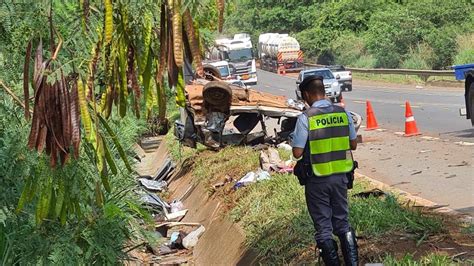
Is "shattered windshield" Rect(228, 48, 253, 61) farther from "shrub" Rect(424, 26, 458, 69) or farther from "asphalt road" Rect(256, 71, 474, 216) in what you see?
"asphalt road" Rect(256, 71, 474, 216)

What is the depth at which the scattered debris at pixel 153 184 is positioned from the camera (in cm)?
1901

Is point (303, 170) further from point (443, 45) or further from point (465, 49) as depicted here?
point (443, 45)

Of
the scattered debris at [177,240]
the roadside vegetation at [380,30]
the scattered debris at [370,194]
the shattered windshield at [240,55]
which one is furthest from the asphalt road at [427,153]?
the shattered windshield at [240,55]

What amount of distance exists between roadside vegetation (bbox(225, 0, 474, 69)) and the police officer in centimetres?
3154

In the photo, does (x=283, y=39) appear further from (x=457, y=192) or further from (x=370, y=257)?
(x=370, y=257)

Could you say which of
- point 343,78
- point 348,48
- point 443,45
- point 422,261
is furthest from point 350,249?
point 348,48

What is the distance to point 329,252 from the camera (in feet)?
22.4

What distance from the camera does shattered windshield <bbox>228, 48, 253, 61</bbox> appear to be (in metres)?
55.7

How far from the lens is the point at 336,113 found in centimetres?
700

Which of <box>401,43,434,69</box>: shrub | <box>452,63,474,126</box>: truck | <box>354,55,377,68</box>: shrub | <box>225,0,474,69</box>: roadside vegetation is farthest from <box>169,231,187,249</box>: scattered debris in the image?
<box>354,55,377,68</box>: shrub

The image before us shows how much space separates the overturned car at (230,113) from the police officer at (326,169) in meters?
9.43

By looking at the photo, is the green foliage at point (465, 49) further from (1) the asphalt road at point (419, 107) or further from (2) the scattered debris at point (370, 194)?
(2) the scattered debris at point (370, 194)

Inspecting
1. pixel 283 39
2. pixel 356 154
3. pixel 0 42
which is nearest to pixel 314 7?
pixel 283 39

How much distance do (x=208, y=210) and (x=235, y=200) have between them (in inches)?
81.8
